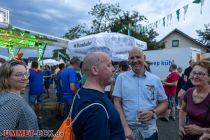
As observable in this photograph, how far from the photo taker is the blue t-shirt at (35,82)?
8984 mm

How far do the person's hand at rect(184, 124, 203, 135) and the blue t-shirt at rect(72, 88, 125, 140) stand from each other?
1.33 meters

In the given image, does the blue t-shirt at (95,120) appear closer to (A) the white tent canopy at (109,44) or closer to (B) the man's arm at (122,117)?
(B) the man's arm at (122,117)

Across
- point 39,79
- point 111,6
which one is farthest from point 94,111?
point 111,6

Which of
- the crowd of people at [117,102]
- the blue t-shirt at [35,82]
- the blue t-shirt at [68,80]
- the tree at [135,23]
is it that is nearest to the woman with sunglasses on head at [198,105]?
the crowd of people at [117,102]

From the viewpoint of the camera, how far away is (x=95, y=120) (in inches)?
79.7

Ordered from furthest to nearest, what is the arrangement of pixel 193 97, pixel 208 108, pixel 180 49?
pixel 180 49 < pixel 193 97 < pixel 208 108

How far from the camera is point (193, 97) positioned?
3504mm

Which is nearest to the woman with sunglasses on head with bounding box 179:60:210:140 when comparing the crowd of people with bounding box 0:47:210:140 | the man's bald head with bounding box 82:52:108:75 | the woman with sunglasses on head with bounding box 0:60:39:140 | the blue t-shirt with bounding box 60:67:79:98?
the crowd of people with bounding box 0:47:210:140

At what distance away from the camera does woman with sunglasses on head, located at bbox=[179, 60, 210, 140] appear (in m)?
3.28

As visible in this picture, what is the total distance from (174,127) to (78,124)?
24.5 ft

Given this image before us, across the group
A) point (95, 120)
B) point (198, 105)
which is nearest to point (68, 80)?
point (198, 105)

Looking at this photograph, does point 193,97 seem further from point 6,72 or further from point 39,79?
point 39,79

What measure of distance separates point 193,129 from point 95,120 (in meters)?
1.73

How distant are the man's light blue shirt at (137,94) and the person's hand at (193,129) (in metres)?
0.38
